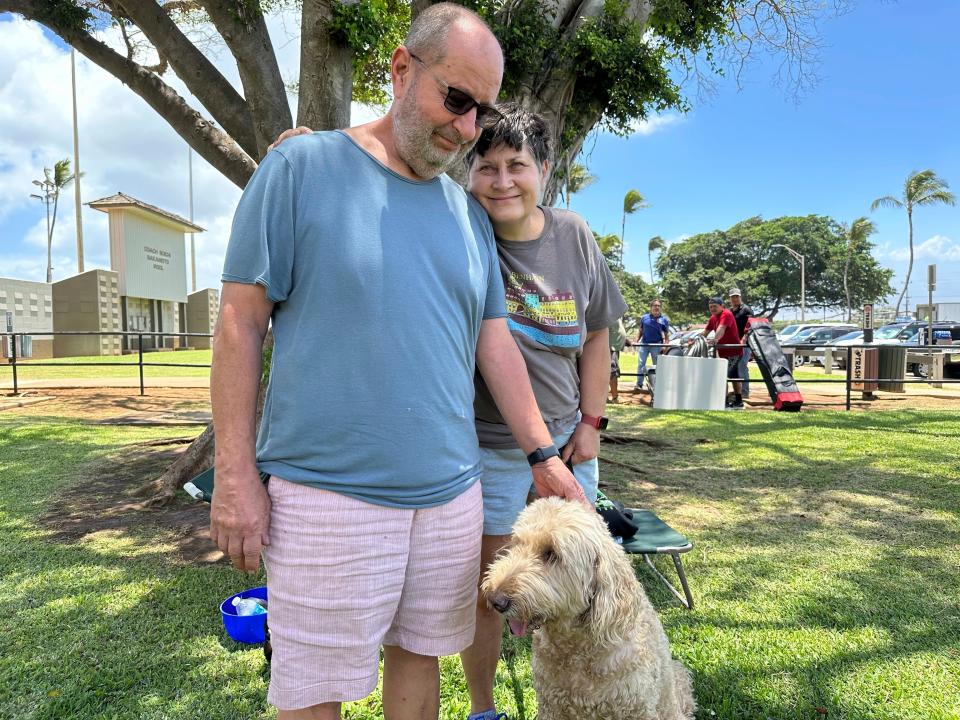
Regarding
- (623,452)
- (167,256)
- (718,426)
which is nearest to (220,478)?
(623,452)

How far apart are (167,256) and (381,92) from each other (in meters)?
32.4

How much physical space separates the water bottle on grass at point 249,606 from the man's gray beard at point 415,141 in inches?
99.0

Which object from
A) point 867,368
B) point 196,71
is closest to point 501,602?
point 196,71

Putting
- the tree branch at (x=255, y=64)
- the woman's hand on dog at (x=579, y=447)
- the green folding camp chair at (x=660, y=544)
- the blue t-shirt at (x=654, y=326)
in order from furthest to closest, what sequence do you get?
the blue t-shirt at (x=654, y=326) → the tree branch at (x=255, y=64) → the green folding camp chair at (x=660, y=544) → the woman's hand on dog at (x=579, y=447)

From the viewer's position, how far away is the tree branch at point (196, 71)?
585cm

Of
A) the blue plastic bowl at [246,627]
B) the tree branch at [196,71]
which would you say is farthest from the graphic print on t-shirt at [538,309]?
the tree branch at [196,71]

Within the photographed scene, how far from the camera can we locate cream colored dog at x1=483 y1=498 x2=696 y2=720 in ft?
5.61

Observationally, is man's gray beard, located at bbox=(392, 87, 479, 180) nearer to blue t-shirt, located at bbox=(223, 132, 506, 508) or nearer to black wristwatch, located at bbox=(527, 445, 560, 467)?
blue t-shirt, located at bbox=(223, 132, 506, 508)

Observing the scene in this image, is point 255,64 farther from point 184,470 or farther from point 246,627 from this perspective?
point 246,627

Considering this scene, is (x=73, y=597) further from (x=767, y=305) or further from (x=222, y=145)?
(x=767, y=305)

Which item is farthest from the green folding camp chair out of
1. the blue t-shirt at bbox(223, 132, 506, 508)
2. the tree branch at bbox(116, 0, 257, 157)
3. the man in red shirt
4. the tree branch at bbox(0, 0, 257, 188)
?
the man in red shirt

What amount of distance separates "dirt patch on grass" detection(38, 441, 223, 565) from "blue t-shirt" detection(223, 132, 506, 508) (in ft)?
10.9

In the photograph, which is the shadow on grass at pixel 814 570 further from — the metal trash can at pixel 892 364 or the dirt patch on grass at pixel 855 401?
the metal trash can at pixel 892 364

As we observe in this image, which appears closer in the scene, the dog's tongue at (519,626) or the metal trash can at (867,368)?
the dog's tongue at (519,626)
